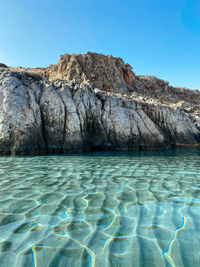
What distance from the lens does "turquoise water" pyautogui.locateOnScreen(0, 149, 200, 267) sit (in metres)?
1.81

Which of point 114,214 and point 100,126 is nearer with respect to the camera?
point 114,214

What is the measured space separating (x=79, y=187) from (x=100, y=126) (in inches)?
401

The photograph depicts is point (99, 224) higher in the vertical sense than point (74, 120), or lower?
lower

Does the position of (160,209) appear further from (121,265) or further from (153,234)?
(121,265)

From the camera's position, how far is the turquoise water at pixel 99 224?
1809mm

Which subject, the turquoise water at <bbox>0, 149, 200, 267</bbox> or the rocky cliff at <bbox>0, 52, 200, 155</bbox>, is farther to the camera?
the rocky cliff at <bbox>0, 52, 200, 155</bbox>

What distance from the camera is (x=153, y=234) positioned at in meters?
2.21

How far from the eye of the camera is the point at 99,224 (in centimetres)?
245

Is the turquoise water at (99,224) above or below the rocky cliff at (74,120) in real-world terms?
below

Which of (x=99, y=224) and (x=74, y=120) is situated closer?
(x=99, y=224)

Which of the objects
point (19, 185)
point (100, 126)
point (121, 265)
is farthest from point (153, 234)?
point (100, 126)

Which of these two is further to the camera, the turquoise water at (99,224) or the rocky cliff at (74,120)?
the rocky cliff at (74,120)

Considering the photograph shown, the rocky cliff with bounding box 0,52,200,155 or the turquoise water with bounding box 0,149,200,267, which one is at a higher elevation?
the rocky cliff with bounding box 0,52,200,155

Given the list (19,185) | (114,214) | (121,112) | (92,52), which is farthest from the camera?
(92,52)
